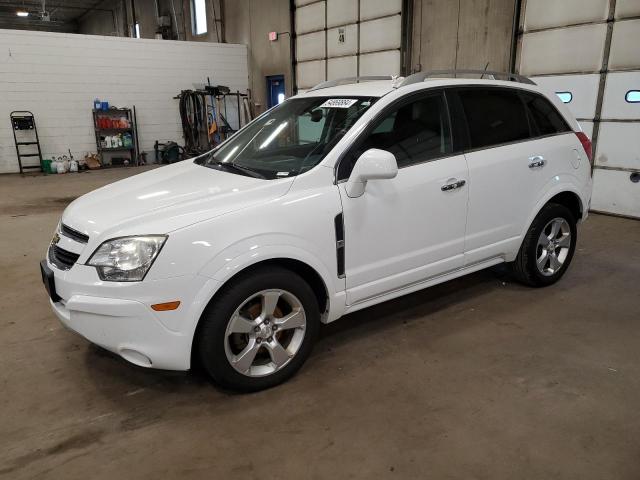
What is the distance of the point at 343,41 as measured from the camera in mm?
10445

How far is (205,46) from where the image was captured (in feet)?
43.8

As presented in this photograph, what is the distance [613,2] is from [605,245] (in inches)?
134

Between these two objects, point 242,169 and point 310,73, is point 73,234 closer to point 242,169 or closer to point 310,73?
point 242,169

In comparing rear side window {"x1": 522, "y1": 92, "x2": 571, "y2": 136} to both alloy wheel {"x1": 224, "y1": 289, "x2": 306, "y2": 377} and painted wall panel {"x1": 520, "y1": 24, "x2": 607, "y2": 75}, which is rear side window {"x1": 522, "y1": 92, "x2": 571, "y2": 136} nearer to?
alloy wheel {"x1": 224, "y1": 289, "x2": 306, "y2": 377}

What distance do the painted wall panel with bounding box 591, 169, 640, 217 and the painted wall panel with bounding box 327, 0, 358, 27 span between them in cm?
591

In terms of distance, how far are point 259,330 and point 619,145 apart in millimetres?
6215

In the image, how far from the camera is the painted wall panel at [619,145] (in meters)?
6.36

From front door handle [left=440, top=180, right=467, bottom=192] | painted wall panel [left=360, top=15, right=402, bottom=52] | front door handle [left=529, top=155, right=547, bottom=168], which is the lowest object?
front door handle [left=440, top=180, right=467, bottom=192]

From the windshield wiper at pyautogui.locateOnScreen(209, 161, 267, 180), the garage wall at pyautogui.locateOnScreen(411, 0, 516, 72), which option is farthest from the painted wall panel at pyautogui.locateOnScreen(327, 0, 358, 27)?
the windshield wiper at pyautogui.locateOnScreen(209, 161, 267, 180)

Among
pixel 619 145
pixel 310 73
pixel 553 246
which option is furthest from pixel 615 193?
pixel 310 73

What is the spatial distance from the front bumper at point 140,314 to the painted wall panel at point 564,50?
21.7 feet

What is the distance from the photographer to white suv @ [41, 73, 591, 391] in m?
2.19

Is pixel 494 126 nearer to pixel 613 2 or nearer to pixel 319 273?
pixel 319 273

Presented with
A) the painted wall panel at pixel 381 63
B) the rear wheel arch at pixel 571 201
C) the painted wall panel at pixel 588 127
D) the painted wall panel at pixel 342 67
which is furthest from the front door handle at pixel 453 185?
the painted wall panel at pixel 342 67
